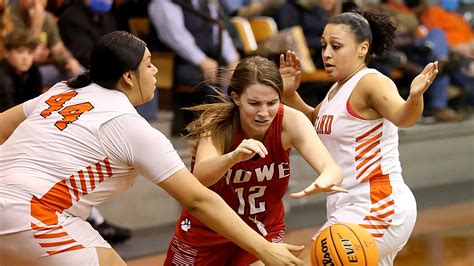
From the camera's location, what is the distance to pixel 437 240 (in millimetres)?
7473

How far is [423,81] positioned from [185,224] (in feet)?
4.31

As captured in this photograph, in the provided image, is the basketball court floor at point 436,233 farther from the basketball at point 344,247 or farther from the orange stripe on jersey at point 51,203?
the orange stripe on jersey at point 51,203

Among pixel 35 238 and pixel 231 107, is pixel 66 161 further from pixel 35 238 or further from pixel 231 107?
pixel 231 107

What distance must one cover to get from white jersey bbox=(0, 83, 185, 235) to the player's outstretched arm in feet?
0.17

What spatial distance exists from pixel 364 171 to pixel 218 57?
3822 mm

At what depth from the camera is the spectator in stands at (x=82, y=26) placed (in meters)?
7.61

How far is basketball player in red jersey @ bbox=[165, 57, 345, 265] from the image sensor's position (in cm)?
412

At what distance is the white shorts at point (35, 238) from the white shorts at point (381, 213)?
50.3 inches

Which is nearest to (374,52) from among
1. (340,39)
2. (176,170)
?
(340,39)

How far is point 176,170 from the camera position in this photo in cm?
359

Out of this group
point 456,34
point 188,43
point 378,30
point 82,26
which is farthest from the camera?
point 456,34

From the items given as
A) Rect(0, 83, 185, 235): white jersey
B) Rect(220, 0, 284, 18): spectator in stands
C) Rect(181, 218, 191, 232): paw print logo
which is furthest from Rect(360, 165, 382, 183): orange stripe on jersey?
Rect(220, 0, 284, 18): spectator in stands

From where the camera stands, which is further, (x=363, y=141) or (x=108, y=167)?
(x=363, y=141)

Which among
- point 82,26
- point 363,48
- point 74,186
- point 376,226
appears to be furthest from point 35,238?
point 82,26
